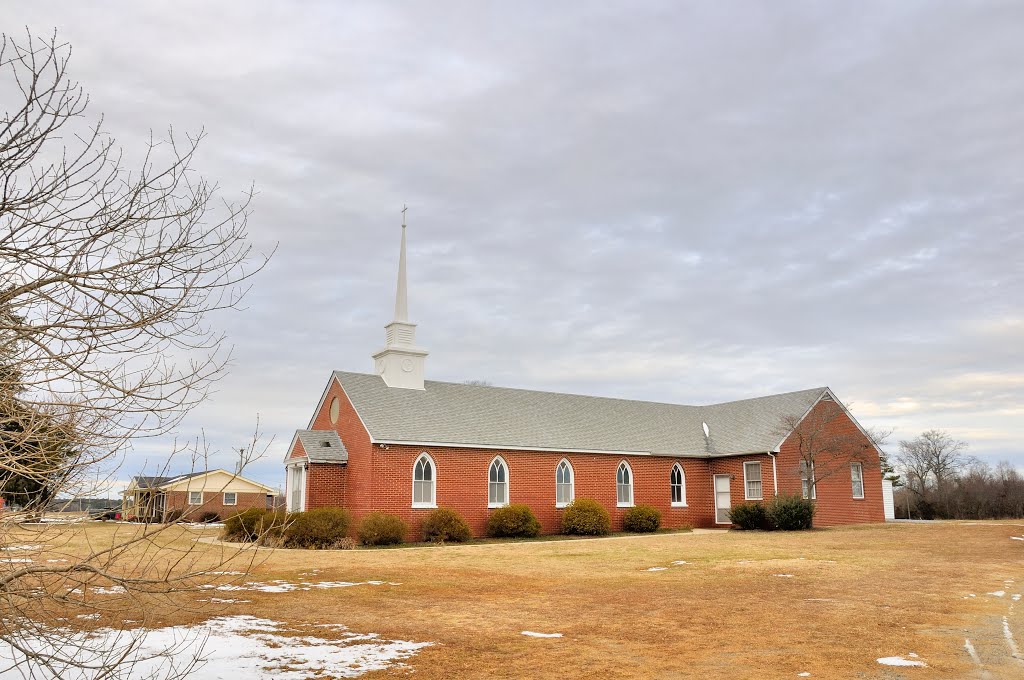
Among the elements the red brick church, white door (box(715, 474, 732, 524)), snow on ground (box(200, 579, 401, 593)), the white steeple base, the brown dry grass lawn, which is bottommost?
the brown dry grass lawn

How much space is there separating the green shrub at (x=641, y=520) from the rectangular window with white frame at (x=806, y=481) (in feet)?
21.6

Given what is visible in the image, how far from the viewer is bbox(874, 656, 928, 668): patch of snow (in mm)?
8826

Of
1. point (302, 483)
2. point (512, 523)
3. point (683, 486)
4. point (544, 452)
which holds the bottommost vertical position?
point (512, 523)

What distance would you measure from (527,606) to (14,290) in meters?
10.0

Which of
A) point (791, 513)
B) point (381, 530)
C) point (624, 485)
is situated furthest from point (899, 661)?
point (624, 485)

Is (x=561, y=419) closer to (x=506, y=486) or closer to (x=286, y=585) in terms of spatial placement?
(x=506, y=486)

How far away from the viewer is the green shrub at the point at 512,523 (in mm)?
31141

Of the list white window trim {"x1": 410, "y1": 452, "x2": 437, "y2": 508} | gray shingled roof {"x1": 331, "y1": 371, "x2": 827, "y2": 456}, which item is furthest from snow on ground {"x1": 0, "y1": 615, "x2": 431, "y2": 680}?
white window trim {"x1": 410, "y1": 452, "x2": 437, "y2": 508}

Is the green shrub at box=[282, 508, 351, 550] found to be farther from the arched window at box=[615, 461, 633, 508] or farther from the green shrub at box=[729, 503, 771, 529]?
the green shrub at box=[729, 503, 771, 529]

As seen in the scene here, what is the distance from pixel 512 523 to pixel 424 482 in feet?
12.3

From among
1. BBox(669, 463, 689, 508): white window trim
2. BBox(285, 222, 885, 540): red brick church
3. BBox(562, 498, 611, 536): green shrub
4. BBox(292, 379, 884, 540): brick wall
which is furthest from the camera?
BBox(669, 463, 689, 508): white window trim

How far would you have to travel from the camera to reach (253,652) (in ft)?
30.3

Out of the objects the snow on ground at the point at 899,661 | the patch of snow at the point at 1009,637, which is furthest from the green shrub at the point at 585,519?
the snow on ground at the point at 899,661

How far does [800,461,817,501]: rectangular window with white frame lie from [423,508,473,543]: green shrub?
1513 cm
